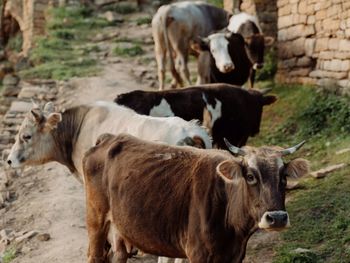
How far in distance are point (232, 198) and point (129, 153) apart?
1.21 metres


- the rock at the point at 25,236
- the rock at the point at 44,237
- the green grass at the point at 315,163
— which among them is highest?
the green grass at the point at 315,163

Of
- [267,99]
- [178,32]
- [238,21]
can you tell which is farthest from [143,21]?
[267,99]

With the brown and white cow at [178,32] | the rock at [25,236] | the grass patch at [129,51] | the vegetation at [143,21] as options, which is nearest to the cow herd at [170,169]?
the rock at [25,236]

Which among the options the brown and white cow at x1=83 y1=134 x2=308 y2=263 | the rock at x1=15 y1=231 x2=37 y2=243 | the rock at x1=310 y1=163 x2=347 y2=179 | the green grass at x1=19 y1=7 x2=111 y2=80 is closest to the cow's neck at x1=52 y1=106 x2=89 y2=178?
the rock at x1=15 y1=231 x2=37 y2=243

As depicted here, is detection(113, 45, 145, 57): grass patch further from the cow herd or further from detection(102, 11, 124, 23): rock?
the cow herd

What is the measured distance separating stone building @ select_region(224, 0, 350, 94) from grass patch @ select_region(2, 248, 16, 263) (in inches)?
220

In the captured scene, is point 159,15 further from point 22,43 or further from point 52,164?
point 22,43

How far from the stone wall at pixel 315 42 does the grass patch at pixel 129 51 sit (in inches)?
198

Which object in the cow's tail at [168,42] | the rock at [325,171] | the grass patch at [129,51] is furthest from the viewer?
the grass patch at [129,51]

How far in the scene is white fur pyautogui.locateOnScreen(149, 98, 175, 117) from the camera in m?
9.65

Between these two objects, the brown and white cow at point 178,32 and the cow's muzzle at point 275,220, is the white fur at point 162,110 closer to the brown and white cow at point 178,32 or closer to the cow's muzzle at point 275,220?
the cow's muzzle at point 275,220

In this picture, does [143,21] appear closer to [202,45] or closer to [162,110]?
[202,45]

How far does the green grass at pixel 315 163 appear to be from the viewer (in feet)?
25.5

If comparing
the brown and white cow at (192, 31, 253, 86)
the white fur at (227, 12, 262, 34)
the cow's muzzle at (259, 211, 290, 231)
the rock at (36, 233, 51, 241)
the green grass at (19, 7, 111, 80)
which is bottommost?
the green grass at (19, 7, 111, 80)
